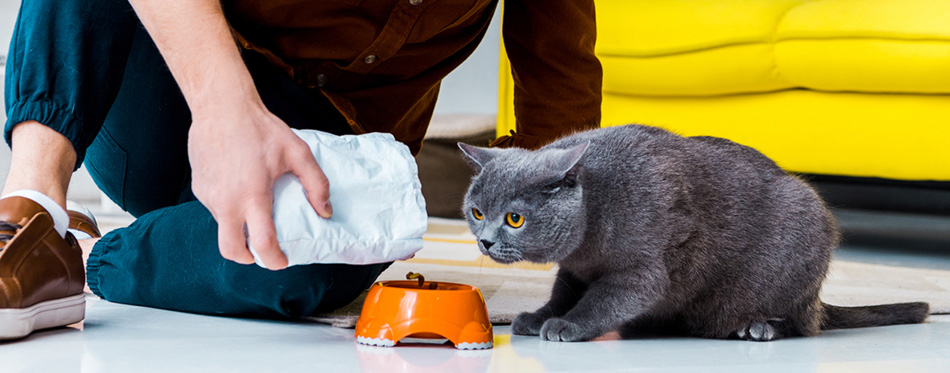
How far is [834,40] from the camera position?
2.14 metres

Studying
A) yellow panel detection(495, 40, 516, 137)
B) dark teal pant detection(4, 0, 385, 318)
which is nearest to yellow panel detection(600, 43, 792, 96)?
yellow panel detection(495, 40, 516, 137)

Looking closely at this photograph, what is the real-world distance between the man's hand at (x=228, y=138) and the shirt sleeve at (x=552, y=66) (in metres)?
0.63

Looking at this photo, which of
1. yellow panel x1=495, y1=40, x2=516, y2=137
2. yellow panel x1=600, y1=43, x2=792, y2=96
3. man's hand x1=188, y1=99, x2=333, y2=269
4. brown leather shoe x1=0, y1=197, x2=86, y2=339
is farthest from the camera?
yellow panel x1=495, y1=40, x2=516, y2=137

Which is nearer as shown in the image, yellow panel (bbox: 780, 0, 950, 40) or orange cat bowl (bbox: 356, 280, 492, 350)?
orange cat bowl (bbox: 356, 280, 492, 350)

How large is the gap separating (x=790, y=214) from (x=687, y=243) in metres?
0.17

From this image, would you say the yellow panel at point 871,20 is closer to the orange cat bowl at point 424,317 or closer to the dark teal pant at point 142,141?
the dark teal pant at point 142,141

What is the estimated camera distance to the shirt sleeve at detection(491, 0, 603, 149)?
4.57ft

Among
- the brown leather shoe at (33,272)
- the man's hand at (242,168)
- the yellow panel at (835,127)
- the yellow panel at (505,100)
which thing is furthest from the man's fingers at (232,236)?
the yellow panel at (505,100)

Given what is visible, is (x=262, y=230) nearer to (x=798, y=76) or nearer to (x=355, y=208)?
(x=355, y=208)

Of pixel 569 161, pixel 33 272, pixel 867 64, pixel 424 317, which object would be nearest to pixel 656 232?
pixel 569 161

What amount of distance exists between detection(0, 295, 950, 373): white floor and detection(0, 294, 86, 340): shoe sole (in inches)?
0.5

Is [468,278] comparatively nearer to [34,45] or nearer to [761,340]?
[761,340]

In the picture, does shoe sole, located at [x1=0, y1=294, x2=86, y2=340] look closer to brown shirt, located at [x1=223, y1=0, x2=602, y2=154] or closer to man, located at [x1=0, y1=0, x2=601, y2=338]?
man, located at [x1=0, y1=0, x2=601, y2=338]

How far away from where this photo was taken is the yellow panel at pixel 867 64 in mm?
2045
